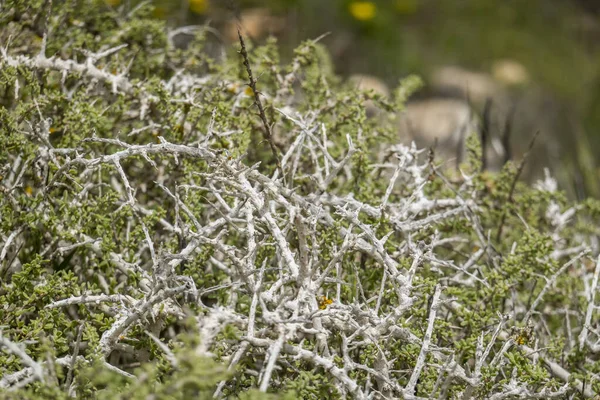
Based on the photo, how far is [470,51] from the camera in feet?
20.0

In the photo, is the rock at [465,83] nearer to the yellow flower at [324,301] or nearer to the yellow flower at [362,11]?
the yellow flower at [362,11]

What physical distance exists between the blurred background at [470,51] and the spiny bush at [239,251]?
2132 mm

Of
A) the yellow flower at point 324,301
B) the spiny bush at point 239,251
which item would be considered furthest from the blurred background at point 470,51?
the yellow flower at point 324,301

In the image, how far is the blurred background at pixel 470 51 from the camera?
4941 millimetres

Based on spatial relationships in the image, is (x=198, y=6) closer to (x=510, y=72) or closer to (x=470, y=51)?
(x=470, y=51)

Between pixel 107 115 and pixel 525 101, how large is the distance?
14.1ft

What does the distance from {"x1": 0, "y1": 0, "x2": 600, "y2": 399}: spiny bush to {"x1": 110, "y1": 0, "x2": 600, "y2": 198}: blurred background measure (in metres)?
2.13

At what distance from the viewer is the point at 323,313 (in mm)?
1378

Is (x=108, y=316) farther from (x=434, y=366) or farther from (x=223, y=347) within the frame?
(x=434, y=366)

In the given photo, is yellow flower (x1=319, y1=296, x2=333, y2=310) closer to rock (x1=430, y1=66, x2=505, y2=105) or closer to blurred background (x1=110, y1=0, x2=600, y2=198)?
blurred background (x1=110, y1=0, x2=600, y2=198)

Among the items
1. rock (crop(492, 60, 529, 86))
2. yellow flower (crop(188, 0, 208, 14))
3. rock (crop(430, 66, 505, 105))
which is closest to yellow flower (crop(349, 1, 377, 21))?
rock (crop(430, 66, 505, 105))

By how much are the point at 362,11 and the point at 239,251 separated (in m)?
4.65

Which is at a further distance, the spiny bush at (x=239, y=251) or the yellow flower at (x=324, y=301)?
the yellow flower at (x=324, y=301)

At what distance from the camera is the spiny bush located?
1.42 m
